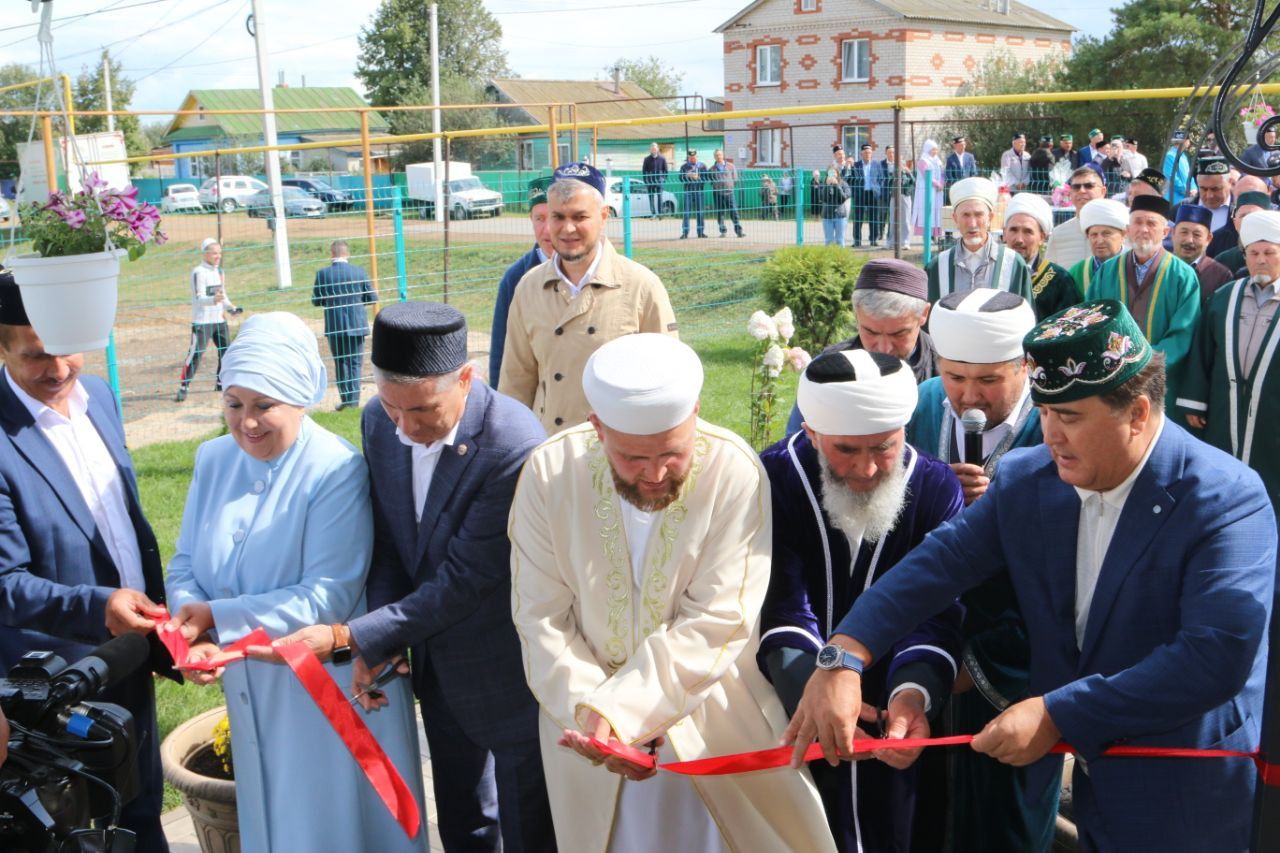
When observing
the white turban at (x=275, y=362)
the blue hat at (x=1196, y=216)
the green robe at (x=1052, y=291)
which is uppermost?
the blue hat at (x=1196, y=216)

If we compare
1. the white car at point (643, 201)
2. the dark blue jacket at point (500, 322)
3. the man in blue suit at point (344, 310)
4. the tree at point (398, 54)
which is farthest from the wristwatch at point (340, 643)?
the tree at point (398, 54)

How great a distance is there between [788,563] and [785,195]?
48.6ft

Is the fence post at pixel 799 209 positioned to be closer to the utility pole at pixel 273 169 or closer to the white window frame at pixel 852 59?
the utility pole at pixel 273 169

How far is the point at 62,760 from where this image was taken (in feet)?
8.86

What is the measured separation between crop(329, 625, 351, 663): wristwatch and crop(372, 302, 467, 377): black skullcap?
0.73 m

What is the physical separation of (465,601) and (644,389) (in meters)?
0.96

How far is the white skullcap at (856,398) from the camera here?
297 cm

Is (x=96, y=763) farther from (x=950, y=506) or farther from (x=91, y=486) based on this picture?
(x=950, y=506)

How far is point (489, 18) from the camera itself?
8044 centimetres

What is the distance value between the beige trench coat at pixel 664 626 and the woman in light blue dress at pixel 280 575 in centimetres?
64

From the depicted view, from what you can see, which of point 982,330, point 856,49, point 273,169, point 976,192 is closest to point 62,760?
point 982,330

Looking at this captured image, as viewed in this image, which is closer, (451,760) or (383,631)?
(383,631)

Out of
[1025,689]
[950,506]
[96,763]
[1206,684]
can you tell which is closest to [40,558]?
[96,763]

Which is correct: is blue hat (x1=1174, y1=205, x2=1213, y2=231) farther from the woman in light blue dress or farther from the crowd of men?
the woman in light blue dress
